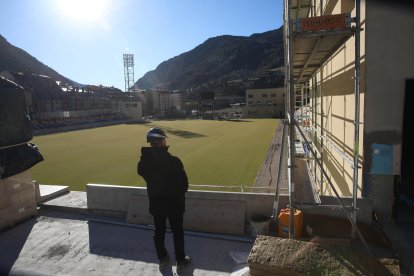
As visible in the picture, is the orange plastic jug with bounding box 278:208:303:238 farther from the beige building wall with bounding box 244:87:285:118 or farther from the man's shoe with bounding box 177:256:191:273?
the beige building wall with bounding box 244:87:285:118

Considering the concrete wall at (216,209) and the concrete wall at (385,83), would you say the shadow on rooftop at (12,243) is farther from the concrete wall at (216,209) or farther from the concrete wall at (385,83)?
the concrete wall at (385,83)

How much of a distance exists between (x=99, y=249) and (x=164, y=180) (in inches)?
89.2

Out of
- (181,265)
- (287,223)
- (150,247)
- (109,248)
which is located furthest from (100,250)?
(287,223)

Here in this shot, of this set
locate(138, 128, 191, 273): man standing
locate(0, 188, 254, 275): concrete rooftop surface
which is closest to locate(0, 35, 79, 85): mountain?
locate(0, 188, 254, 275): concrete rooftop surface

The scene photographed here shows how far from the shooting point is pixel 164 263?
4.84m

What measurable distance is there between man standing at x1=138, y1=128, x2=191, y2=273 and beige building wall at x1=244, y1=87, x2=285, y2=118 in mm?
66899

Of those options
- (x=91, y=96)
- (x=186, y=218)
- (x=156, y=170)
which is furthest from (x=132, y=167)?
(x=91, y=96)

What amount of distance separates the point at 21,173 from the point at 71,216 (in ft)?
5.13

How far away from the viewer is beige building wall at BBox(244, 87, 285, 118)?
73894 mm

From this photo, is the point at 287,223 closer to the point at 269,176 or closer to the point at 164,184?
the point at 164,184

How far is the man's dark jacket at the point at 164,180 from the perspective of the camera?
451 cm

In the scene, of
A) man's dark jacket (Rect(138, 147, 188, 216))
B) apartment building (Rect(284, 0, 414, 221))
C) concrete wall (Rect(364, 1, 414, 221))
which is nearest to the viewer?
man's dark jacket (Rect(138, 147, 188, 216))

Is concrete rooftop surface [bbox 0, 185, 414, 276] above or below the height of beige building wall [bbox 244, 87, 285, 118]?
below

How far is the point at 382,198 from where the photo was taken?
Answer: 5711mm
